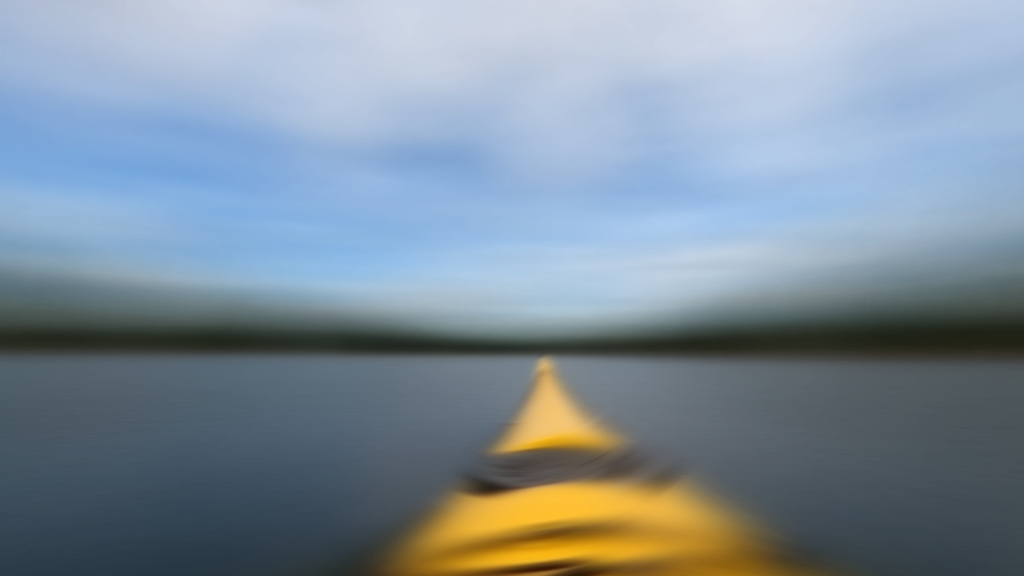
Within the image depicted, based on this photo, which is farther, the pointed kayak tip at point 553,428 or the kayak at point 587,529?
the pointed kayak tip at point 553,428

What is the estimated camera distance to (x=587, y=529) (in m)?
4.15

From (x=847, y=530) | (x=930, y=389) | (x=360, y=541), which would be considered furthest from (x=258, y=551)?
(x=930, y=389)

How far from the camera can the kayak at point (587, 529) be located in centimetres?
340

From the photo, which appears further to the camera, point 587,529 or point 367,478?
point 367,478

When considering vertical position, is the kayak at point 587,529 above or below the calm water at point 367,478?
above

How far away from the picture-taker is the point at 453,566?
12.8 feet

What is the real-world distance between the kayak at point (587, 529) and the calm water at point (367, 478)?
0.76 metres

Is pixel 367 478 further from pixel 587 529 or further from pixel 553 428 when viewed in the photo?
pixel 587 529

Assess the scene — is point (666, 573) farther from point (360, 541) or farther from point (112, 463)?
point (112, 463)

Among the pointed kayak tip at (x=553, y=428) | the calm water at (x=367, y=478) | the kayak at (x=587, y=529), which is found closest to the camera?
the kayak at (x=587, y=529)

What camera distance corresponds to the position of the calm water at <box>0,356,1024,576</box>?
5367 millimetres

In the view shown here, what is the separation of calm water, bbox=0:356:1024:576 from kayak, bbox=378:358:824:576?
76 cm

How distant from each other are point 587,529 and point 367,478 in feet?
16.5

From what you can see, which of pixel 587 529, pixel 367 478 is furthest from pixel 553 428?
pixel 587 529
